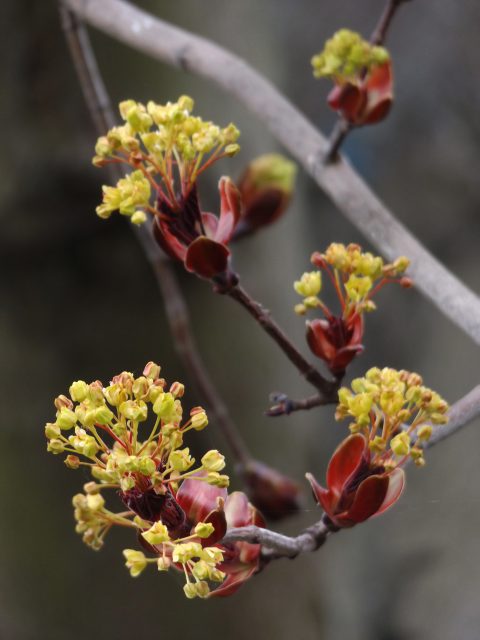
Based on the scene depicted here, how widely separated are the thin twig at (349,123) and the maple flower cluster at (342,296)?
0.36 ft

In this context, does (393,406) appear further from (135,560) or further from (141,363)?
(141,363)

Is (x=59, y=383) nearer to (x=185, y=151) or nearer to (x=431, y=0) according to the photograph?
(x=185, y=151)

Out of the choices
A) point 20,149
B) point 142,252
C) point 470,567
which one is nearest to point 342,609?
point 470,567

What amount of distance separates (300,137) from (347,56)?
0.28 ft

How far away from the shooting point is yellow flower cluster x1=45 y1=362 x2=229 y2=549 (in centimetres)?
25

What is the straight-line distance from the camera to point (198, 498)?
28 cm

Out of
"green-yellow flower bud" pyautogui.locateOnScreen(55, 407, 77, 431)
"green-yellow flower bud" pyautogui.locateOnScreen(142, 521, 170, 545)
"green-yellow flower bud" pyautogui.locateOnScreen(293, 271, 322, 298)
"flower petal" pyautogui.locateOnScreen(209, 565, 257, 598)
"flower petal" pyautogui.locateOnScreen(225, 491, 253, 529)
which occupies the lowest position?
"flower petal" pyautogui.locateOnScreen(209, 565, 257, 598)

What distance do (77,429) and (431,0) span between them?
974 millimetres

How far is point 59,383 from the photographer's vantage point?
0.71m

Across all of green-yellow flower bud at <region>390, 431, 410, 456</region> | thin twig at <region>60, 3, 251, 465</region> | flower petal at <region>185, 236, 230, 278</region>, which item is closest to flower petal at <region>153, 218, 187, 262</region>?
flower petal at <region>185, 236, 230, 278</region>

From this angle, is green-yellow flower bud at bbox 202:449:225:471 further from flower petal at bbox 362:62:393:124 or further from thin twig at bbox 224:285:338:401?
flower petal at bbox 362:62:393:124

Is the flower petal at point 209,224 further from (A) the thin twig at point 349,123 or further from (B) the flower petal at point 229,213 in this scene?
(A) the thin twig at point 349,123

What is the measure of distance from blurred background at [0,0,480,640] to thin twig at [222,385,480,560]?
27 centimetres

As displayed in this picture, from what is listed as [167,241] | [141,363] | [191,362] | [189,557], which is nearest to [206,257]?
[167,241]
